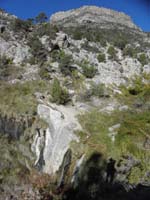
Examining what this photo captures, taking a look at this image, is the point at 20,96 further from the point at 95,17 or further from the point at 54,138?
the point at 95,17

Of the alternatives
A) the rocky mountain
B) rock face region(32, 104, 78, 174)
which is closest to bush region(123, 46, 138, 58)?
the rocky mountain

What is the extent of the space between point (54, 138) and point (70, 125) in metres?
1.00

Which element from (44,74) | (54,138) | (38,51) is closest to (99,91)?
(44,74)

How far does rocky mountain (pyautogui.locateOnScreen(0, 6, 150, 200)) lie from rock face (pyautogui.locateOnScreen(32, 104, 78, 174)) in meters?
0.05

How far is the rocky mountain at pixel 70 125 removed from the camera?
11883 millimetres

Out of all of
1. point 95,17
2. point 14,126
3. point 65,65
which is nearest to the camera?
point 14,126

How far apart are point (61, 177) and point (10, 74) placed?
33.0ft

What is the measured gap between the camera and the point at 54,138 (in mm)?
14414

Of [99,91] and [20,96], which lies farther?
[99,91]

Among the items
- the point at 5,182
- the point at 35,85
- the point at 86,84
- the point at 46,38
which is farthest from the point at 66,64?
the point at 5,182

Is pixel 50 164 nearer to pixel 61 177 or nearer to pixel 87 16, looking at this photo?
pixel 61 177

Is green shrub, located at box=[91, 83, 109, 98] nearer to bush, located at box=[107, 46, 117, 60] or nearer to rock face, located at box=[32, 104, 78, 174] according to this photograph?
rock face, located at box=[32, 104, 78, 174]

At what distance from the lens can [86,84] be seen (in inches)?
797

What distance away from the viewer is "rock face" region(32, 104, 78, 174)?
1363cm
